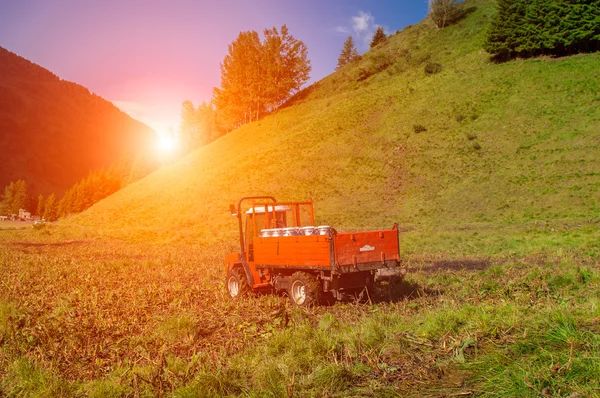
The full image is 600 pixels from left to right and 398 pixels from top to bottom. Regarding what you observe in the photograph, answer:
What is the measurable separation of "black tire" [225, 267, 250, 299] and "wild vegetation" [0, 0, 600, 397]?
21.6 inches

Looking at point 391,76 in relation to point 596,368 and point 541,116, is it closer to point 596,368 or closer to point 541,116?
point 541,116

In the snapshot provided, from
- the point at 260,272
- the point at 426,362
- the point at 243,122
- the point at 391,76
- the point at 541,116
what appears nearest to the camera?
the point at 426,362

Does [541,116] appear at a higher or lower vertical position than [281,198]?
higher

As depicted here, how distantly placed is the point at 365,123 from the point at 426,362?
5397 centimetres

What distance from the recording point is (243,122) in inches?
3339

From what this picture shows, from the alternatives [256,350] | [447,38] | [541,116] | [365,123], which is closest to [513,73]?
[541,116]

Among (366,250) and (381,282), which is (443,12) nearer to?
(381,282)

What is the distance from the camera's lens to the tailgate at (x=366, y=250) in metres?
10.0

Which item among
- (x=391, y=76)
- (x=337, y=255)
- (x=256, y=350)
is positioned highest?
(x=391, y=76)

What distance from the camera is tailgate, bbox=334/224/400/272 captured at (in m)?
10.0

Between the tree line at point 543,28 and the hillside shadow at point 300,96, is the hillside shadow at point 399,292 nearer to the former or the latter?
the tree line at point 543,28

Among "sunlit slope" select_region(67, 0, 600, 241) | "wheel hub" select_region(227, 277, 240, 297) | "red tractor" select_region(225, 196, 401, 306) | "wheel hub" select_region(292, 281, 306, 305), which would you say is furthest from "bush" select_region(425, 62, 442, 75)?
"wheel hub" select_region(292, 281, 306, 305)

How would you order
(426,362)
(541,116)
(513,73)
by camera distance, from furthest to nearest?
(513,73)
(541,116)
(426,362)

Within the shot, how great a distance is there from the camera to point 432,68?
64.3 metres
